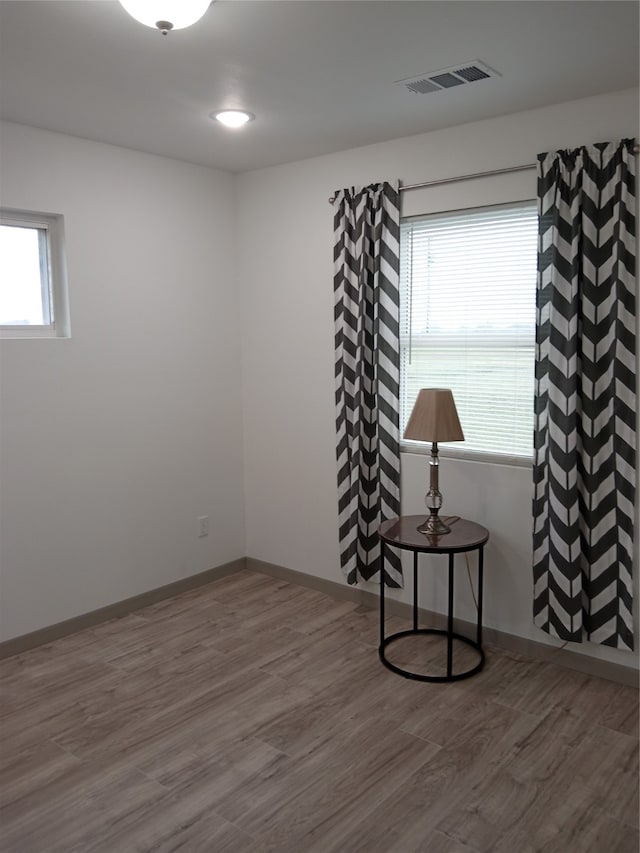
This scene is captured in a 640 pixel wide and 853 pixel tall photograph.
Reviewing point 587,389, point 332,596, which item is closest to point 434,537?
point 587,389

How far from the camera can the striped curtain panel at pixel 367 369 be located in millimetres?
3834

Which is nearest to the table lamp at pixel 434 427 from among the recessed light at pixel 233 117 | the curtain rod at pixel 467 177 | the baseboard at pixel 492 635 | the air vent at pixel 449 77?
the baseboard at pixel 492 635

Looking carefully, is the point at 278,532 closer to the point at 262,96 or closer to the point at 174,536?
the point at 174,536

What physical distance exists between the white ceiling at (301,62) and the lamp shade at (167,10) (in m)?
0.15

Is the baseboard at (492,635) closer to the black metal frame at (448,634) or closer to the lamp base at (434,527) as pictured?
the black metal frame at (448,634)

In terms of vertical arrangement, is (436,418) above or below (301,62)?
below

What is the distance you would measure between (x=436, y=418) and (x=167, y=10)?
1.99 m

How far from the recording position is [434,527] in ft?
11.1

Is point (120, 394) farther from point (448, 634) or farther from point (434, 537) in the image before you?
point (448, 634)

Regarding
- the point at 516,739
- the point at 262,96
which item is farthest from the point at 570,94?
the point at 516,739

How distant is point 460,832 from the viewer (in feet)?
7.63

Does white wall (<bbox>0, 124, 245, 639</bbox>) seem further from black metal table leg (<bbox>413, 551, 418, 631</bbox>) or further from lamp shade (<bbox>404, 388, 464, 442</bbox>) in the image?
lamp shade (<bbox>404, 388, 464, 442</bbox>)

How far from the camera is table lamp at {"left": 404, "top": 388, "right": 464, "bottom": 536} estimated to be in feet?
10.8

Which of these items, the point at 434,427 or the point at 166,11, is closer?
the point at 166,11
